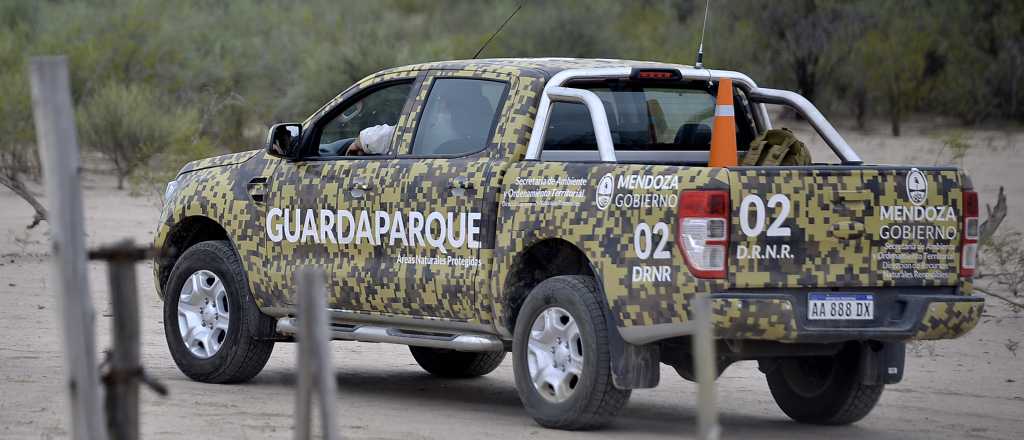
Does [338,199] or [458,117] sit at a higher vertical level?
[458,117]

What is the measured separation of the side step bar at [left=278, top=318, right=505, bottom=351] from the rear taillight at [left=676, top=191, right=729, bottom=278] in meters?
1.52

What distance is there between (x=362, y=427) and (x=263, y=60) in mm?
24227

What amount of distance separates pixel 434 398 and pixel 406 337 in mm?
859

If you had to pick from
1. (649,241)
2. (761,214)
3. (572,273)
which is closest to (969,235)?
(761,214)

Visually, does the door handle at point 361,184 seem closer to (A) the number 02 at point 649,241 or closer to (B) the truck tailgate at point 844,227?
(A) the number 02 at point 649,241

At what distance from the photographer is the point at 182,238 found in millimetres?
10094

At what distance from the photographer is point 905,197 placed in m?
7.58

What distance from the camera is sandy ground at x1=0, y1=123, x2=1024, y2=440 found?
318 inches

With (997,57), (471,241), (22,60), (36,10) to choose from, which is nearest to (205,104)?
(22,60)

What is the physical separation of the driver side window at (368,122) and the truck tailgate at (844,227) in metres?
2.51

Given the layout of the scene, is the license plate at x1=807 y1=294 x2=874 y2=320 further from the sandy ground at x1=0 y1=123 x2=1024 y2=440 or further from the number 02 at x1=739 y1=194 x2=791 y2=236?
the sandy ground at x1=0 y1=123 x2=1024 y2=440

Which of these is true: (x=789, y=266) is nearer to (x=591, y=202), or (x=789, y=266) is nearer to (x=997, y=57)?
(x=591, y=202)

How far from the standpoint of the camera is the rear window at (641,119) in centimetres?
853

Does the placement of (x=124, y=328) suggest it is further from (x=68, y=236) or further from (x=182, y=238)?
(x=182, y=238)
